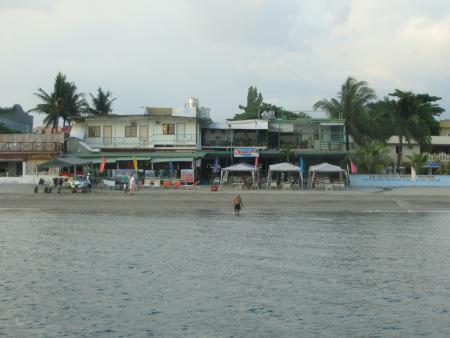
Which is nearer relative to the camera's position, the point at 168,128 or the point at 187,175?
the point at 187,175

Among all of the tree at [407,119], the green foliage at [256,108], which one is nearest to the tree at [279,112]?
the green foliage at [256,108]

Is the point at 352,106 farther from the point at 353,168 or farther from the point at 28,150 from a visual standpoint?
the point at 28,150

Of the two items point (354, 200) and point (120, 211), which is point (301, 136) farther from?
point (120, 211)

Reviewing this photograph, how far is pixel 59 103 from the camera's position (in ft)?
197

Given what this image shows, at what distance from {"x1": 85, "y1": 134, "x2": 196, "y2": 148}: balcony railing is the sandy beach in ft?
27.0

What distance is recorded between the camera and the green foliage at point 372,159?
148 feet

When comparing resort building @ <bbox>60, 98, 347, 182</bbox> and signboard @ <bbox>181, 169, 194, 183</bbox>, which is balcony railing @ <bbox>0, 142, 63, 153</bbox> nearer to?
resort building @ <bbox>60, 98, 347, 182</bbox>

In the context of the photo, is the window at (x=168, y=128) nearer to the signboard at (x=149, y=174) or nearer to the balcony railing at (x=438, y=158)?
the signboard at (x=149, y=174)

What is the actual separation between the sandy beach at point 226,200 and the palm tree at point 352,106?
43.4 feet

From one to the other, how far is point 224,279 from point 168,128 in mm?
32512

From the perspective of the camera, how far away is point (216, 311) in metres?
12.1

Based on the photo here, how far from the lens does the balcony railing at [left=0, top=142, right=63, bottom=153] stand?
43.5m

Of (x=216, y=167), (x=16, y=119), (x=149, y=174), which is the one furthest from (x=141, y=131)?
(x=16, y=119)

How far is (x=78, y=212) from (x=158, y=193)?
24.1ft
